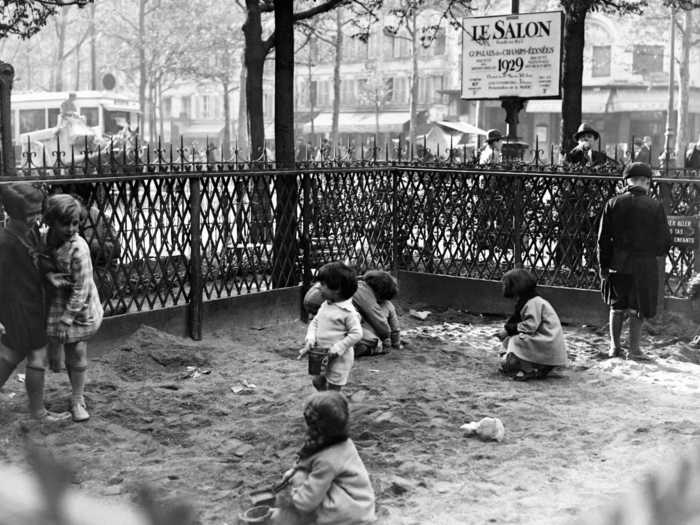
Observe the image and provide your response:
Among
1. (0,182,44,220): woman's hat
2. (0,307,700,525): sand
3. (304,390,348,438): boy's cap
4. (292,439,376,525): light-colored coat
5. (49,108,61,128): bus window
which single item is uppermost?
(49,108,61,128): bus window

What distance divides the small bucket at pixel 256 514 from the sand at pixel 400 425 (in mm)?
167

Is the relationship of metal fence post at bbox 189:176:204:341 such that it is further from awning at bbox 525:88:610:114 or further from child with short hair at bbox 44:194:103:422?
awning at bbox 525:88:610:114

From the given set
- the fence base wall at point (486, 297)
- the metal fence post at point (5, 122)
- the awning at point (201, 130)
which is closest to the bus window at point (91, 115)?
the fence base wall at point (486, 297)

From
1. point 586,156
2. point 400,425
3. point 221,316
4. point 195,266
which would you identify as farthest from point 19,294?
point 586,156

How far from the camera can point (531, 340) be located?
806 cm

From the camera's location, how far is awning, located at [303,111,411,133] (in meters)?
67.9

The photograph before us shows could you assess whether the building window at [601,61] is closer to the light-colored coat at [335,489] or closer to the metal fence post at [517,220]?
the metal fence post at [517,220]

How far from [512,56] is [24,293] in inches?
398

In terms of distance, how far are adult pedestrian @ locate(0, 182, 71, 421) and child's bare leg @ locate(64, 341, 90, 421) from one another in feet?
0.40

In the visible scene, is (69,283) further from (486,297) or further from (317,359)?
(486,297)

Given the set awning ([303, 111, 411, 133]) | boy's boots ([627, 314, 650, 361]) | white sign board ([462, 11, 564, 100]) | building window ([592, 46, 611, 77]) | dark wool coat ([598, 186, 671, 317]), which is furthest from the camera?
awning ([303, 111, 411, 133])

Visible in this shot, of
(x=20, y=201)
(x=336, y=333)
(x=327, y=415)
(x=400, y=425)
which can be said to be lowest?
(x=400, y=425)

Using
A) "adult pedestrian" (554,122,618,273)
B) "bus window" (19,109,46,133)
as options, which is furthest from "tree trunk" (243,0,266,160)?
"bus window" (19,109,46,133)

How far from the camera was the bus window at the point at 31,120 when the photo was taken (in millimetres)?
39156
